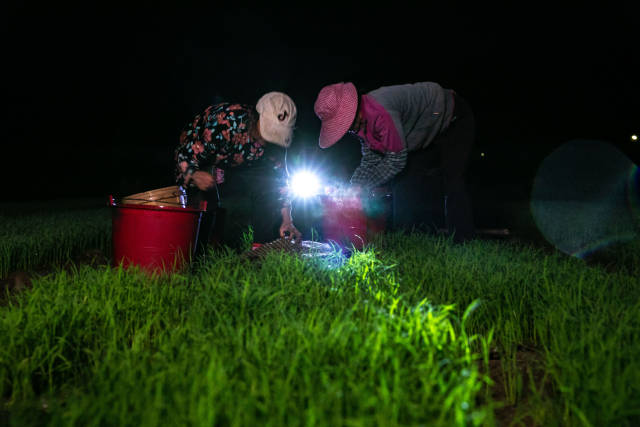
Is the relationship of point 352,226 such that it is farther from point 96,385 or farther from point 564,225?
point 564,225

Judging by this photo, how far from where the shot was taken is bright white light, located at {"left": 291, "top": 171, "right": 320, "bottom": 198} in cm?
350

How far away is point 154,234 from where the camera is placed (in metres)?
2.60

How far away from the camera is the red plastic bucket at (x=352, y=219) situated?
329cm

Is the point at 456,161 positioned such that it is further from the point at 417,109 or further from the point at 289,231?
the point at 289,231

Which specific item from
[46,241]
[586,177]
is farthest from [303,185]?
[586,177]

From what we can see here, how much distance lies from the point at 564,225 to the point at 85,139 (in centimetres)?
1295

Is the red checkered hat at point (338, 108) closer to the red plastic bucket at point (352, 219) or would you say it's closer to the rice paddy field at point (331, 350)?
the red plastic bucket at point (352, 219)

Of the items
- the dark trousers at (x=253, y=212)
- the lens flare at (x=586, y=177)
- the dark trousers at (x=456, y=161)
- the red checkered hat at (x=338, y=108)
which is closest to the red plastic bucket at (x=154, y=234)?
the dark trousers at (x=253, y=212)

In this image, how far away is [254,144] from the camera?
10.6 feet

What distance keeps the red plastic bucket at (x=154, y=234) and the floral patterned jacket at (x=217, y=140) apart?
0.58m

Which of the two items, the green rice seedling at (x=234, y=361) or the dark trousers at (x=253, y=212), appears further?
the dark trousers at (x=253, y=212)

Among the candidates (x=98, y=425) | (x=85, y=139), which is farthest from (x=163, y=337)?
(x=85, y=139)

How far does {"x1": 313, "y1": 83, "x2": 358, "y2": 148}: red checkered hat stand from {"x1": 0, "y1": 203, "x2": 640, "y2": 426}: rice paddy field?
913 millimetres

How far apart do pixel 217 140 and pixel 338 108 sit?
94 centimetres
